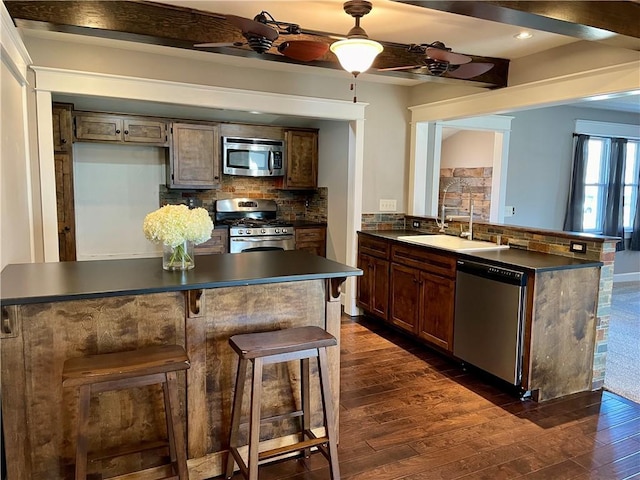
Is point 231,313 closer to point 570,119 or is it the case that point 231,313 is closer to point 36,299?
point 36,299

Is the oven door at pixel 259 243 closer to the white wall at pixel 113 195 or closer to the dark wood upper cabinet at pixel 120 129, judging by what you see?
the white wall at pixel 113 195

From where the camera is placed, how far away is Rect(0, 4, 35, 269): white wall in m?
2.24

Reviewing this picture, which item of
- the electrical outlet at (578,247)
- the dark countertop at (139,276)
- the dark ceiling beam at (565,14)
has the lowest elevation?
the dark countertop at (139,276)

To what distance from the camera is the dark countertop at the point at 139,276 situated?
177cm

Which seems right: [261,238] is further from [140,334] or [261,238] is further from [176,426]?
[176,426]

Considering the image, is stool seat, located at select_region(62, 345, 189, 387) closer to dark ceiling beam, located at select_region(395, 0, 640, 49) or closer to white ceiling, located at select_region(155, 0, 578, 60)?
dark ceiling beam, located at select_region(395, 0, 640, 49)

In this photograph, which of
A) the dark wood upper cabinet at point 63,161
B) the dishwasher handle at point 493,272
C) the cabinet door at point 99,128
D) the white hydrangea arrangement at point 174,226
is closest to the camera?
the white hydrangea arrangement at point 174,226

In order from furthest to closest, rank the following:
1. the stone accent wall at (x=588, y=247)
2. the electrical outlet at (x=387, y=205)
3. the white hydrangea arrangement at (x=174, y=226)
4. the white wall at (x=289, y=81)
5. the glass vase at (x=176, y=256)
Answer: the electrical outlet at (x=387, y=205)
the white wall at (x=289, y=81)
the stone accent wall at (x=588, y=247)
the glass vase at (x=176, y=256)
the white hydrangea arrangement at (x=174, y=226)

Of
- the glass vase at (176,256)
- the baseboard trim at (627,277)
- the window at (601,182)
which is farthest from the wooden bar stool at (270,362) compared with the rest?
the baseboard trim at (627,277)

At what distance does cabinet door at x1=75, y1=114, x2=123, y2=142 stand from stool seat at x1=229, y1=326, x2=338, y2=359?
3.35 metres

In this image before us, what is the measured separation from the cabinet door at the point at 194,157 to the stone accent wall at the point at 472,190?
3.00 meters

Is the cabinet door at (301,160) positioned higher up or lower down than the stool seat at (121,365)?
higher up

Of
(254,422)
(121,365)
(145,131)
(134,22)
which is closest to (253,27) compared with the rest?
(134,22)

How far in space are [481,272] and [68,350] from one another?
97.8 inches
